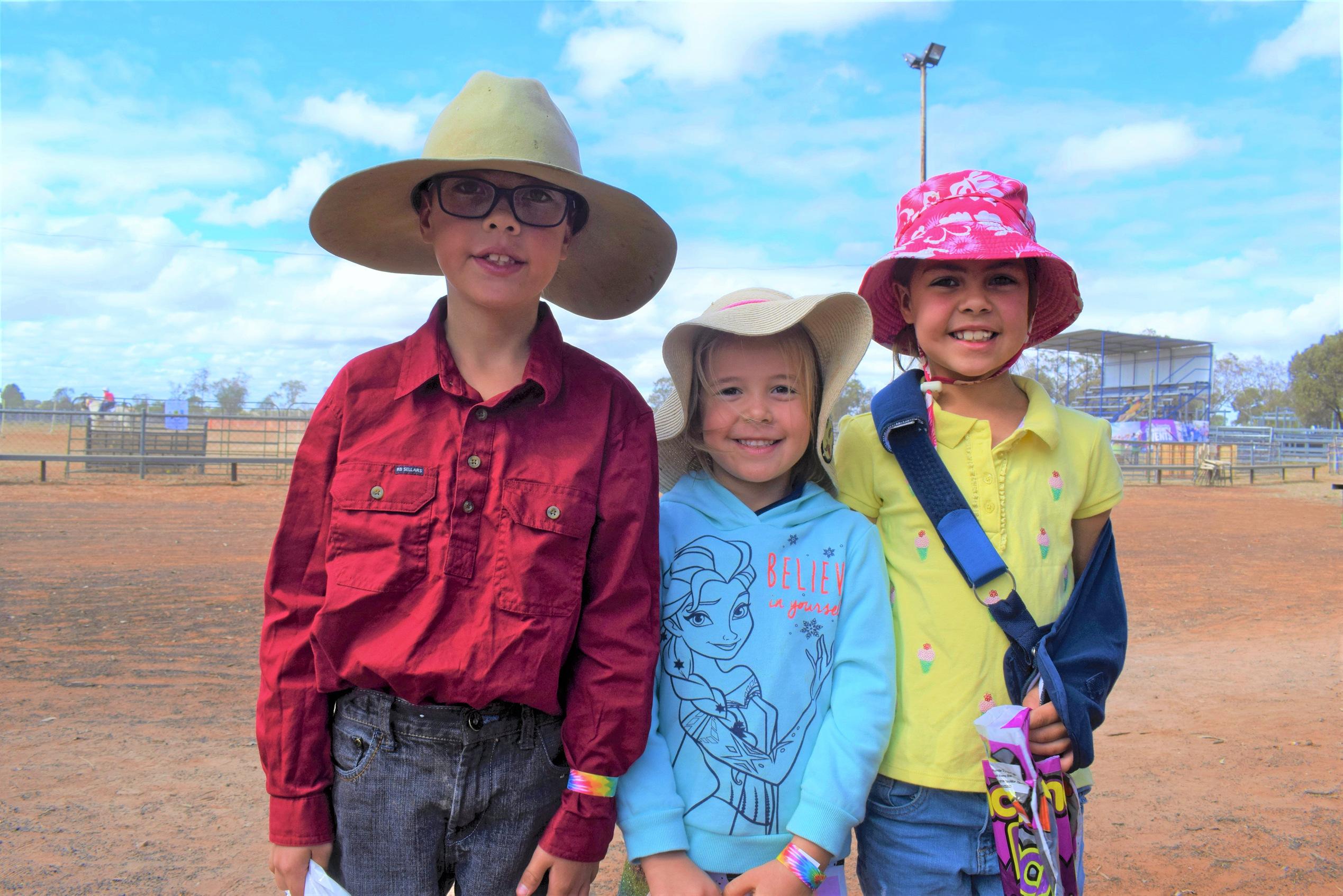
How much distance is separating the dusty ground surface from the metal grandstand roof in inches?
1016

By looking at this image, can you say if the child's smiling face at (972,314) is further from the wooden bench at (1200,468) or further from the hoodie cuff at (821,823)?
the wooden bench at (1200,468)

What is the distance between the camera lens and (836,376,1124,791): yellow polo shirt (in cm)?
177

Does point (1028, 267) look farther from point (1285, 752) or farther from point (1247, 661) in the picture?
point (1247, 661)

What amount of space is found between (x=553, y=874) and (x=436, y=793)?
256 millimetres

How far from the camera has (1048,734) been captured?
1.71m

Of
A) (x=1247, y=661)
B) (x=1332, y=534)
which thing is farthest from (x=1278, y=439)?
(x=1247, y=661)

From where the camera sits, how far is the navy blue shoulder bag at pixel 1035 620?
1.74 metres

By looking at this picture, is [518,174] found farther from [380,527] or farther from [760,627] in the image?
[760,627]

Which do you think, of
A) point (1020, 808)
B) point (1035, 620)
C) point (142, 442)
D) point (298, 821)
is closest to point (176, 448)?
point (142, 442)

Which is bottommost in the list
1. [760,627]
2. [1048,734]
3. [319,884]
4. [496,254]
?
[319,884]

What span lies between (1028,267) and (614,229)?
0.96m

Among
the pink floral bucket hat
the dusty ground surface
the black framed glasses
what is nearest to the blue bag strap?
the pink floral bucket hat

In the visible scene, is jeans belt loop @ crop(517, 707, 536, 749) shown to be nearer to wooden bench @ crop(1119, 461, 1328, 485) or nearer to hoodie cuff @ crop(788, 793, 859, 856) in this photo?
hoodie cuff @ crop(788, 793, 859, 856)

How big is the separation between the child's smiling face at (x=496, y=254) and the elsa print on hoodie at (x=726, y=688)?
627 mm
